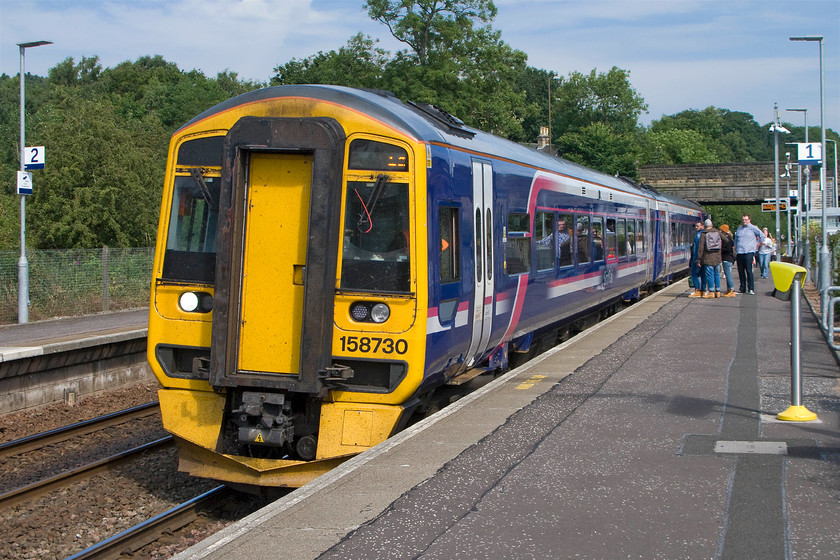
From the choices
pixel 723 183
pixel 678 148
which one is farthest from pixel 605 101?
pixel 723 183

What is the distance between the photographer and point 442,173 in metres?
7.16

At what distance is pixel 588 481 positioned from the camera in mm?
5605

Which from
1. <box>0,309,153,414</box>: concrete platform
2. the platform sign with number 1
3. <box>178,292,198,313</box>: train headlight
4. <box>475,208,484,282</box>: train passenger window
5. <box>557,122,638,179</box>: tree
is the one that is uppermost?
<box>557,122,638,179</box>: tree

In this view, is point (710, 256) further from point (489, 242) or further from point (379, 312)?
point (379, 312)

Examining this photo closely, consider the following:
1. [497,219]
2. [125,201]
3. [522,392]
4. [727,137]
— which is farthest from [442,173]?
[727,137]

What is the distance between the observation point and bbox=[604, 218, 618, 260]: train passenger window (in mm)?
15336

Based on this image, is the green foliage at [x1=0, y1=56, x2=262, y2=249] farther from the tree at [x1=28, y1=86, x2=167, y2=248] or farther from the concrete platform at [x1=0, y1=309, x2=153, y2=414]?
the concrete platform at [x1=0, y1=309, x2=153, y2=414]

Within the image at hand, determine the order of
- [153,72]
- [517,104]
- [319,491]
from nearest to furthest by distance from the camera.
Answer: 1. [319,491]
2. [517,104]
3. [153,72]

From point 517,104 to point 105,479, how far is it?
40180mm

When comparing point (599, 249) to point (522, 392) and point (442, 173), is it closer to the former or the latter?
point (522, 392)

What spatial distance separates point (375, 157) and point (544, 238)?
4603mm

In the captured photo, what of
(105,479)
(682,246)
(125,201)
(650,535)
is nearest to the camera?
(650,535)

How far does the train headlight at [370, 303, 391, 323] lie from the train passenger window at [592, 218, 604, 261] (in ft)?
26.2

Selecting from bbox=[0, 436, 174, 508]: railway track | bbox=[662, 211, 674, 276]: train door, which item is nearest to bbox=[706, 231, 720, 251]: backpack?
bbox=[662, 211, 674, 276]: train door
